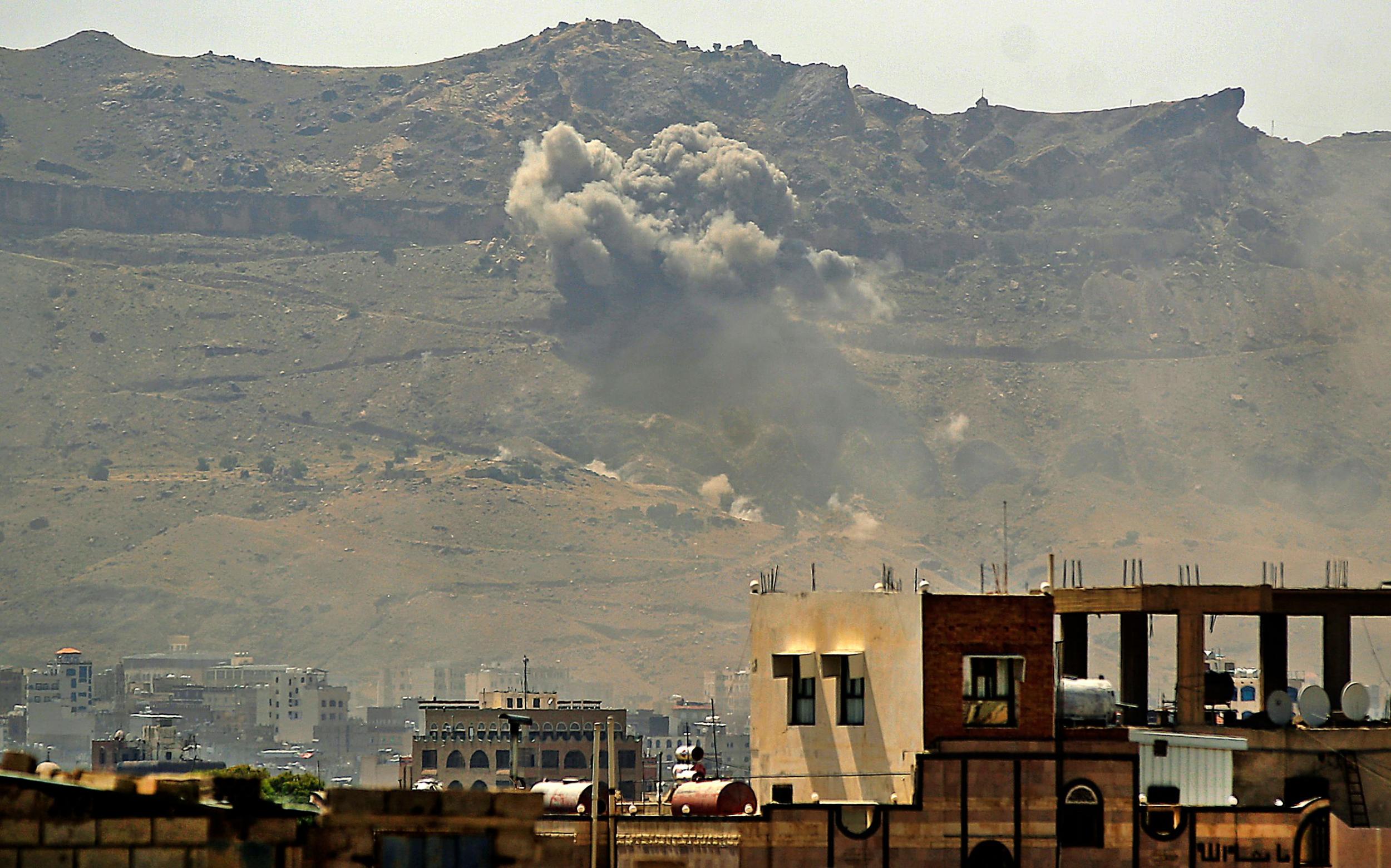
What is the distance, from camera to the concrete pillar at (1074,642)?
71.4 meters

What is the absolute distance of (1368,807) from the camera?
63.5m

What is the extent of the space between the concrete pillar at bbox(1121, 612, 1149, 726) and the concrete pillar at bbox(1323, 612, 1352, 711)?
16.7 ft

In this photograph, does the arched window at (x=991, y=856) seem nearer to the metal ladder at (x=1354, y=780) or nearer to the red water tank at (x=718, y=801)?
the red water tank at (x=718, y=801)

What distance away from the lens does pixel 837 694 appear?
55000 mm

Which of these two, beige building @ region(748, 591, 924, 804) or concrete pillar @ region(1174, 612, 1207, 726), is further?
concrete pillar @ region(1174, 612, 1207, 726)

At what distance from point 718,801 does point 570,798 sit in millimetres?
3309

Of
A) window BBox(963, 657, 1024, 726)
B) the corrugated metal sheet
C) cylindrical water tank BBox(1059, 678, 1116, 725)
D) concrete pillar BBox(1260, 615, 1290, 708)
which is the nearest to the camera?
window BBox(963, 657, 1024, 726)

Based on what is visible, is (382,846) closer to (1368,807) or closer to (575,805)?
(575,805)

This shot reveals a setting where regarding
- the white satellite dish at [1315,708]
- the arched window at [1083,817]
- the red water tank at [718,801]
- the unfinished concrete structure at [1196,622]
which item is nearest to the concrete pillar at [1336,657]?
the unfinished concrete structure at [1196,622]

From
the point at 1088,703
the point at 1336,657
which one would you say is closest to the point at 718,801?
the point at 1088,703

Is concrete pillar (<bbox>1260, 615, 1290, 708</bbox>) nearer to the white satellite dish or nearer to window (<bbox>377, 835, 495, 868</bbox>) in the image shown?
the white satellite dish

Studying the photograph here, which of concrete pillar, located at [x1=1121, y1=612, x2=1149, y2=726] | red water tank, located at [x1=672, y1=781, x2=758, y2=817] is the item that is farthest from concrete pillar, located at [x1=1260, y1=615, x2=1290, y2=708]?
red water tank, located at [x1=672, y1=781, x2=758, y2=817]

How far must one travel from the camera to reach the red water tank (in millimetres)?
51906

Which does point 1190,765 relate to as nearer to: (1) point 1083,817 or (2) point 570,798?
(1) point 1083,817
